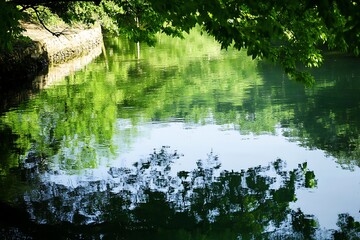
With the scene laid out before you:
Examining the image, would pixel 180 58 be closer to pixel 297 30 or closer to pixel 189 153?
pixel 189 153

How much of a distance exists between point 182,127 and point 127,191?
20.1 ft

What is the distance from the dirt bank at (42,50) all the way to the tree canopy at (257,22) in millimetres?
8490

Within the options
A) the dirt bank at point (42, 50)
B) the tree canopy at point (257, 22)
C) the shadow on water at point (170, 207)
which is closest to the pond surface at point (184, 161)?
the shadow on water at point (170, 207)

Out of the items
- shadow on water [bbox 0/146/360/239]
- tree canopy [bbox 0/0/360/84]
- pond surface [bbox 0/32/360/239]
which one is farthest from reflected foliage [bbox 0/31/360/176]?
tree canopy [bbox 0/0/360/84]

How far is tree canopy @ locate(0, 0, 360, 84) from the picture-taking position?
17.8 ft

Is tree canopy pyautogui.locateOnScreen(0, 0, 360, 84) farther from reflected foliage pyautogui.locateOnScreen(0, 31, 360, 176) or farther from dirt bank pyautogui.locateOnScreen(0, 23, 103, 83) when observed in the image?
dirt bank pyautogui.locateOnScreen(0, 23, 103, 83)

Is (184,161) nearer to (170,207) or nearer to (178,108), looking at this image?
(170,207)

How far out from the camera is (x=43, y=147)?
1389cm

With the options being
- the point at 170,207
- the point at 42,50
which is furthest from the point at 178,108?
the point at 42,50

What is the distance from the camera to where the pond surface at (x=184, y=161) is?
8477 mm

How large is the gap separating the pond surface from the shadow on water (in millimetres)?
20

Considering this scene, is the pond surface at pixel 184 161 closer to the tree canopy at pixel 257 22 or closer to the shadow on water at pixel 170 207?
the shadow on water at pixel 170 207

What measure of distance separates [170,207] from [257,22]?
11.0 feet

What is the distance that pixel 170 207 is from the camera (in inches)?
360
